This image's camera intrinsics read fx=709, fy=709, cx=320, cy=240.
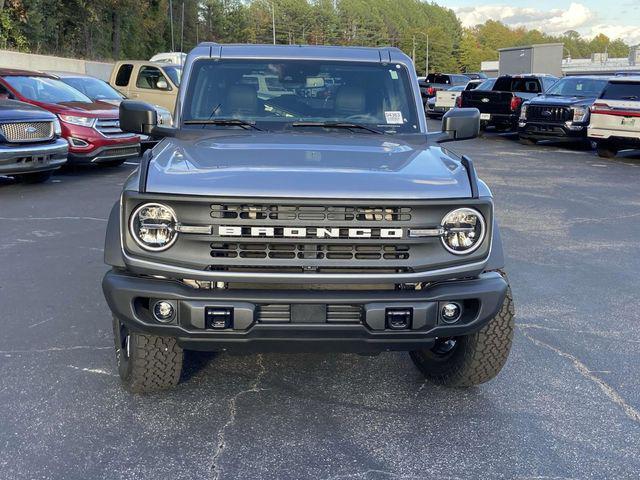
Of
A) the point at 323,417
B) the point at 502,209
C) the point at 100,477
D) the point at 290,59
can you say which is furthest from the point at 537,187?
the point at 100,477

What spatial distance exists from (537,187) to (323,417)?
938 cm

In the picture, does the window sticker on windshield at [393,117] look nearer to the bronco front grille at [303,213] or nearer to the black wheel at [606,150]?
the bronco front grille at [303,213]

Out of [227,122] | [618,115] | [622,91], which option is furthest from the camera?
[622,91]

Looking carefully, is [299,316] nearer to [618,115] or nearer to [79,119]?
[79,119]

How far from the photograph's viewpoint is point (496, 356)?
12.6ft

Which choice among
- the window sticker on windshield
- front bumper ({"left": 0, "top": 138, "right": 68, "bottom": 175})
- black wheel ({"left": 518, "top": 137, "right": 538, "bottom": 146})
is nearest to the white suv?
black wheel ({"left": 518, "top": 137, "right": 538, "bottom": 146})

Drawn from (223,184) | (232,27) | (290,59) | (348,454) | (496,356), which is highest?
(232,27)

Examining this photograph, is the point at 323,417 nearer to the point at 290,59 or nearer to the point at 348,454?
the point at 348,454

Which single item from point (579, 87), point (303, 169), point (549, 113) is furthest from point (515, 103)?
point (303, 169)

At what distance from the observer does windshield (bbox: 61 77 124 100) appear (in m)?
14.7

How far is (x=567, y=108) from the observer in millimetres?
17281

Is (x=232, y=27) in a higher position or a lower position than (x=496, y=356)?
higher

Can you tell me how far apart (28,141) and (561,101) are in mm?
12640

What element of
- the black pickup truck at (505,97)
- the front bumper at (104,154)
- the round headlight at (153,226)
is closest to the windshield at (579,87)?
the black pickup truck at (505,97)
